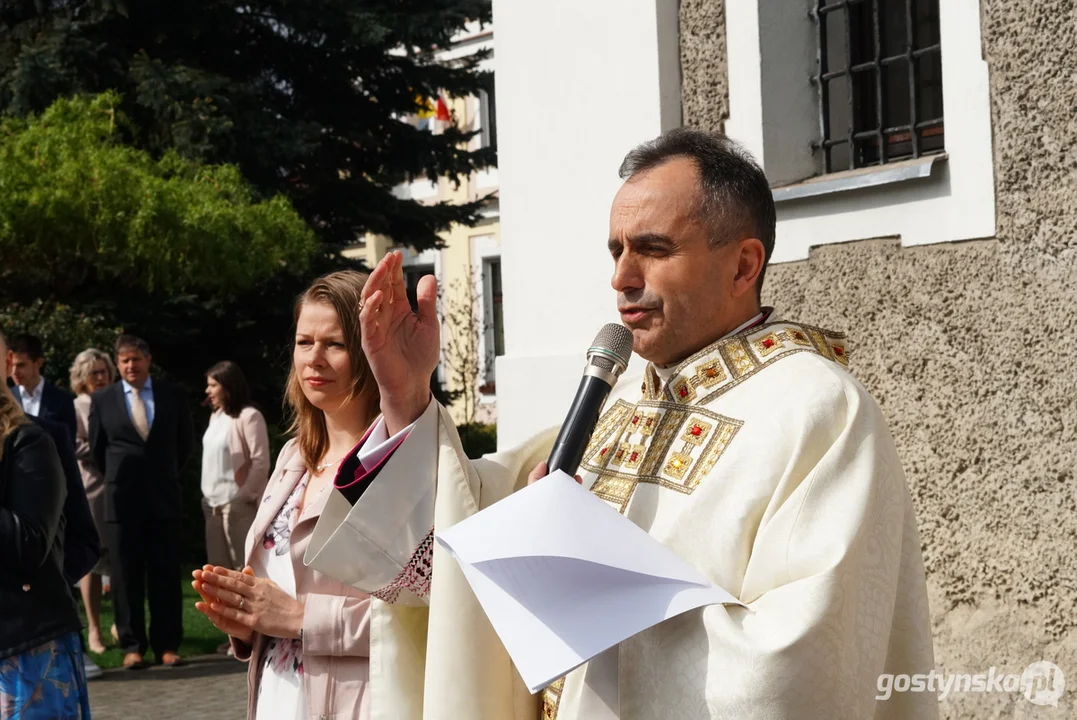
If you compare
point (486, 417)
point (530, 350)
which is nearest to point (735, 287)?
point (530, 350)

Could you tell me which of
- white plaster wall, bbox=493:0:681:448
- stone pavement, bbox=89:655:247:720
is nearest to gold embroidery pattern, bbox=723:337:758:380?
white plaster wall, bbox=493:0:681:448

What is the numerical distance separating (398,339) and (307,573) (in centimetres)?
84

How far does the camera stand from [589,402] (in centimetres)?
219

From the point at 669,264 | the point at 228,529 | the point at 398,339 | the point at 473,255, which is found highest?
the point at 473,255

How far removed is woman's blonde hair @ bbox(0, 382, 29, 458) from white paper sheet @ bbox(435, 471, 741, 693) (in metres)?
2.28

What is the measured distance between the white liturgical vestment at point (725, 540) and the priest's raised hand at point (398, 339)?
0.06 m

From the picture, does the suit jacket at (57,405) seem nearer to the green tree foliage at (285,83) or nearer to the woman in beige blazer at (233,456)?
the woman in beige blazer at (233,456)

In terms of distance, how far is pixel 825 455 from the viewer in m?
2.18

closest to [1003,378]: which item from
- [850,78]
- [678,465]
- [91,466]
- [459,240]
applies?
[850,78]

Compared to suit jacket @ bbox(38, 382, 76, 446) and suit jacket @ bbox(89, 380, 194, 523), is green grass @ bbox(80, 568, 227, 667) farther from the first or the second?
suit jacket @ bbox(38, 382, 76, 446)

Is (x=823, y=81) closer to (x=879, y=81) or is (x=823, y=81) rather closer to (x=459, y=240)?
(x=879, y=81)

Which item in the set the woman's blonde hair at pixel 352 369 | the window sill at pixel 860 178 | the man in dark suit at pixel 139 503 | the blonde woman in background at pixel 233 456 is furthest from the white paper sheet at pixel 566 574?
the blonde woman in background at pixel 233 456

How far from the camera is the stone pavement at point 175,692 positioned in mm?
7043

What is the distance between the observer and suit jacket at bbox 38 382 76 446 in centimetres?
802
